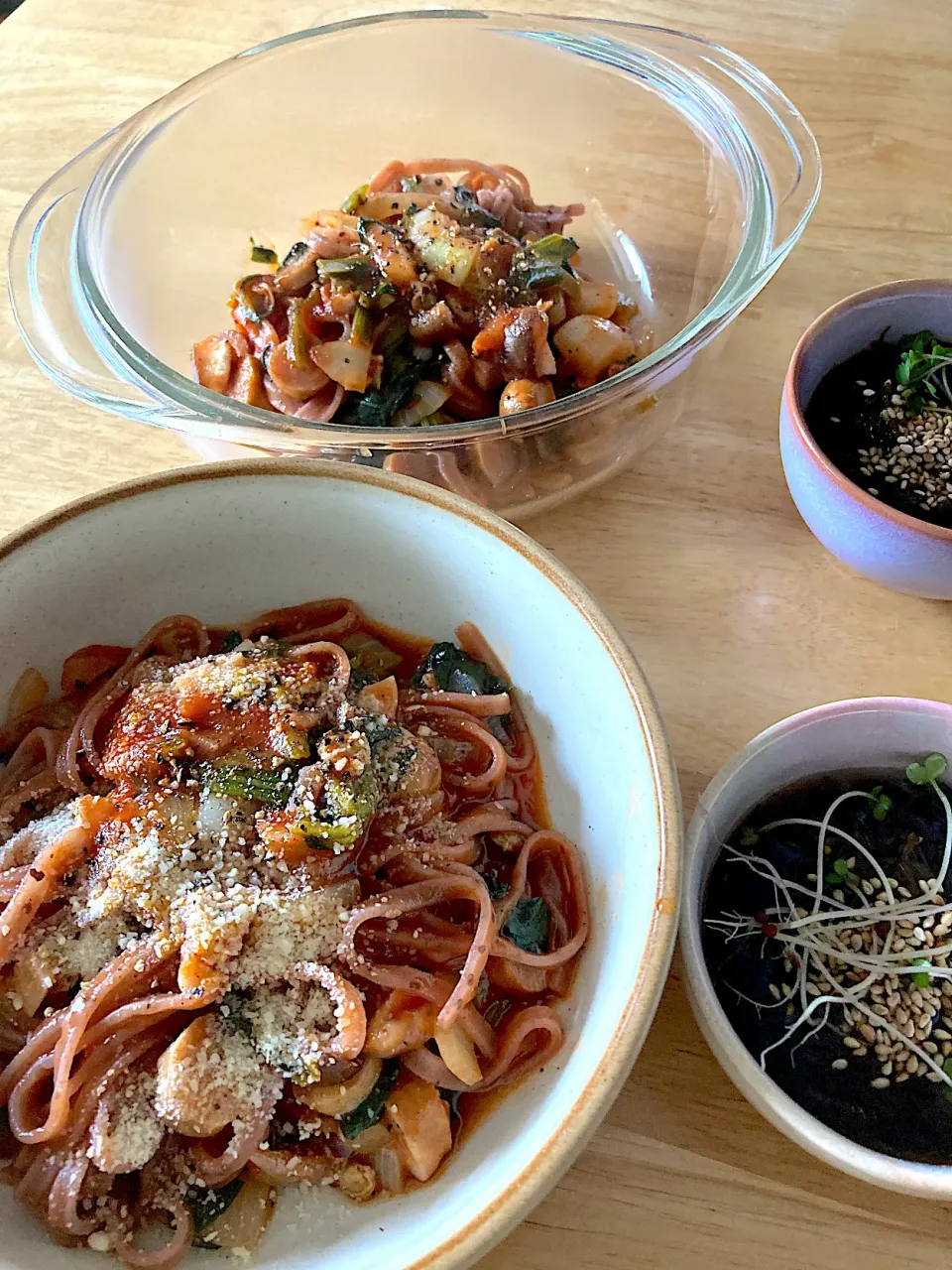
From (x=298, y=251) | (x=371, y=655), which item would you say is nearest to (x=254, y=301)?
(x=298, y=251)

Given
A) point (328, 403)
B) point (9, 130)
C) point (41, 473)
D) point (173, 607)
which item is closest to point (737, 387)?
point (328, 403)

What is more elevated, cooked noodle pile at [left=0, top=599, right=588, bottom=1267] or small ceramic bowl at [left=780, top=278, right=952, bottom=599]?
small ceramic bowl at [left=780, top=278, right=952, bottom=599]

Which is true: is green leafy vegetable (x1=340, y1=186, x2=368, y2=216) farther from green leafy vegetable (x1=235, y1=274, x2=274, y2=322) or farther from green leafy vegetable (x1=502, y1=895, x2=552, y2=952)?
green leafy vegetable (x1=502, y1=895, x2=552, y2=952)

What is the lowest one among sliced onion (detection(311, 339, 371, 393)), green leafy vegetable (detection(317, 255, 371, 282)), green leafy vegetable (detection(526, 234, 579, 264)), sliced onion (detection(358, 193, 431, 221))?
sliced onion (detection(311, 339, 371, 393))

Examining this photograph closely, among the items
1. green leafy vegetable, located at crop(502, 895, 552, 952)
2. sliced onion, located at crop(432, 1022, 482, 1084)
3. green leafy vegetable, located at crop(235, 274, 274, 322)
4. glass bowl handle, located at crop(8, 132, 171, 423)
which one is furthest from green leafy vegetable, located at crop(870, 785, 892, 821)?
green leafy vegetable, located at crop(235, 274, 274, 322)

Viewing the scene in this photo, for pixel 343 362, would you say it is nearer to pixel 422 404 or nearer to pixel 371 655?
pixel 422 404

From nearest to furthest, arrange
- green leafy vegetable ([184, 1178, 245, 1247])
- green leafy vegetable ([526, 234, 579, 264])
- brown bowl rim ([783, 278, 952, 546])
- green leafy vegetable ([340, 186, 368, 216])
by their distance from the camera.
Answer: green leafy vegetable ([184, 1178, 245, 1247]), brown bowl rim ([783, 278, 952, 546]), green leafy vegetable ([526, 234, 579, 264]), green leafy vegetable ([340, 186, 368, 216])

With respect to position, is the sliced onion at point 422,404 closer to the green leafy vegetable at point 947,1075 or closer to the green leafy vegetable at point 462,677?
the green leafy vegetable at point 462,677
